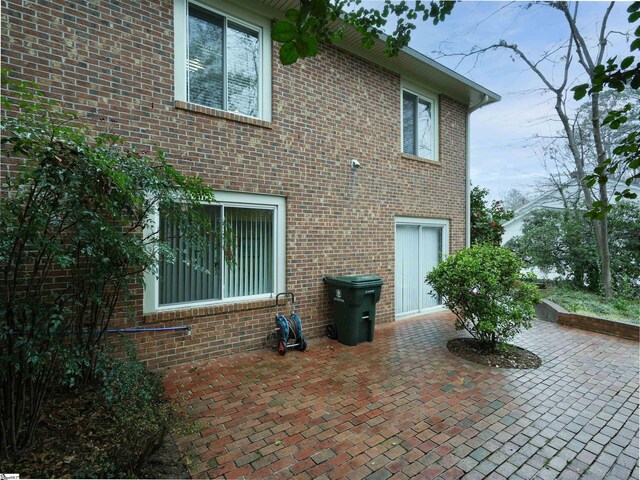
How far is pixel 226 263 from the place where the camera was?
493 cm

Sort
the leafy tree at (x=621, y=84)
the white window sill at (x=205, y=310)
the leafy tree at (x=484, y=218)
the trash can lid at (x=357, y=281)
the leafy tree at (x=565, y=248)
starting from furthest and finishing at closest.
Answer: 1. the leafy tree at (x=565, y=248)
2. the leafy tree at (x=484, y=218)
3. the trash can lid at (x=357, y=281)
4. the white window sill at (x=205, y=310)
5. the leafy tree at (x=621, y=84)

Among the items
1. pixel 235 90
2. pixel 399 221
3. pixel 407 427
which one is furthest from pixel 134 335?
pixel 399 221

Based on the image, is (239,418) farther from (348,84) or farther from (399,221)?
(348,84)

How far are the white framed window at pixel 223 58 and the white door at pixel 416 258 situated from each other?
159 inches

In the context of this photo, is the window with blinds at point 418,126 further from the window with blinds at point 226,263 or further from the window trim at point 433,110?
the window with blinds at point 226,263

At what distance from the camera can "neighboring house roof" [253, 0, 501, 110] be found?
5.98 meters

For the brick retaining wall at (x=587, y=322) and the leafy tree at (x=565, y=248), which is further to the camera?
the leafy tree at (x=565, y=248)

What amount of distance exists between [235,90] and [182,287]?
3.15 meters

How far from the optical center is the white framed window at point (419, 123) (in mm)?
7621

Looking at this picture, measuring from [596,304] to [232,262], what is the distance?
8.50m

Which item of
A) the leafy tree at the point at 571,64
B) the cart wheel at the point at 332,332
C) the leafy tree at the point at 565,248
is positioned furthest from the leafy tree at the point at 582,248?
the cart wheel at the point at 332,332

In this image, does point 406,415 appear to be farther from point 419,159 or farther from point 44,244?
point 419,159

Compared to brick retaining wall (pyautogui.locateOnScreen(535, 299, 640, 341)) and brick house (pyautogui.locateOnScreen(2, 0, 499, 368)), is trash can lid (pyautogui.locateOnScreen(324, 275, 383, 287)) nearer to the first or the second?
brick house (pyautogui.locateOnScreen(2, 0, 499, 368))

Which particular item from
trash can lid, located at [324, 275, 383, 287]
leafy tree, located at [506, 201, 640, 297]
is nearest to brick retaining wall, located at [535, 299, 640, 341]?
leafy tree, located at [506, 201, 640, 297]
